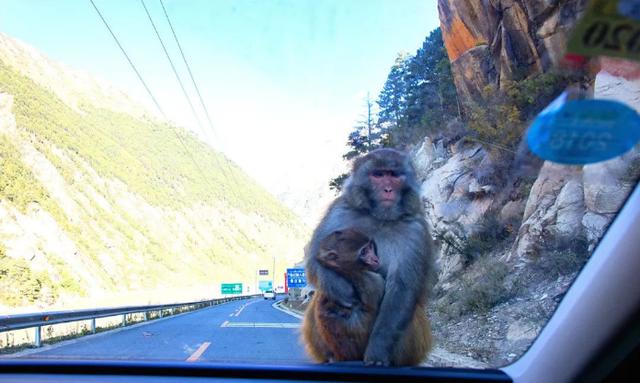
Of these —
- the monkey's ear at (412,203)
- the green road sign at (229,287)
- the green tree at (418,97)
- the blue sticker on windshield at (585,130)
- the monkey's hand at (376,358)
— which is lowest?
the monkey's hand at (376,358)

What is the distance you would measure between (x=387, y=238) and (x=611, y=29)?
1979mm

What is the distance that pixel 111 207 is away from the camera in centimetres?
1242

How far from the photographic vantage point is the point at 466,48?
1262 centimetres

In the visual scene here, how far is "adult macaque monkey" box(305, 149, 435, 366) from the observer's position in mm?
3887

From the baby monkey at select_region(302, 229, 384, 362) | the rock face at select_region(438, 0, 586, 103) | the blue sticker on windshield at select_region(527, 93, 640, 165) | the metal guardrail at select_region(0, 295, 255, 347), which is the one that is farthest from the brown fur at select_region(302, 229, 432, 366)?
→ the rock face at select_region(438, 0, 586, 103)

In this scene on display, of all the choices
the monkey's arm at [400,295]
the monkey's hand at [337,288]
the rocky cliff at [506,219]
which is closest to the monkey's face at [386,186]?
the monkey's arm at [400,295]

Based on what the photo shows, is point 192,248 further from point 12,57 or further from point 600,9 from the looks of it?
point 600,9

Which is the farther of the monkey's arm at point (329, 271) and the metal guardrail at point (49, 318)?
the metal guardrail at point (49, 318)

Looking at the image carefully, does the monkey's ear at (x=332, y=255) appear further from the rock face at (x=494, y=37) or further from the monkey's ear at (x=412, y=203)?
the rock face at (x=494, y=37)

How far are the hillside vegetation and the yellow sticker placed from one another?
416 cm

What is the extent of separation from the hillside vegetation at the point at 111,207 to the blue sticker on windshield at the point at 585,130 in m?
3.53

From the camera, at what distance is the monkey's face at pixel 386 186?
13.5 ft

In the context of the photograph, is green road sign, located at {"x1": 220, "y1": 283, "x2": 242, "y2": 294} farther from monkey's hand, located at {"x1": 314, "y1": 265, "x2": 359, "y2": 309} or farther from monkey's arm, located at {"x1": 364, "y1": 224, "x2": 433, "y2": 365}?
monkey's arm, located at {"x1": 364, "y1": 224, "x2": 433, "y2": 365}

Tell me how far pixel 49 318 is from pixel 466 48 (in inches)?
374
